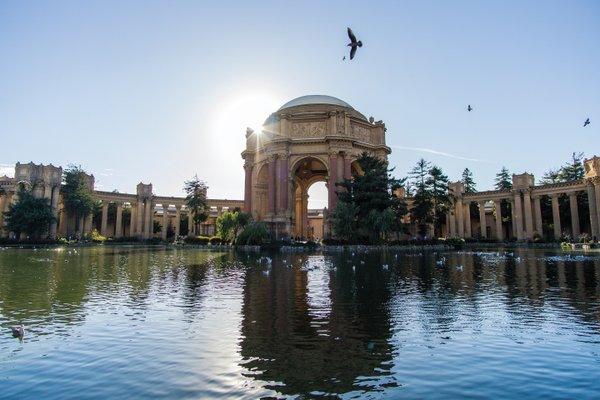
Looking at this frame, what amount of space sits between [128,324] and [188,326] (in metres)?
1.33

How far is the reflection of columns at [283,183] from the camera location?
56188 millimetres

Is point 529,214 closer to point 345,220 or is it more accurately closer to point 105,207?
point 345,220

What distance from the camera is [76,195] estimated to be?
65.8 m

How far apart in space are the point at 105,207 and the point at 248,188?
29.5 metres

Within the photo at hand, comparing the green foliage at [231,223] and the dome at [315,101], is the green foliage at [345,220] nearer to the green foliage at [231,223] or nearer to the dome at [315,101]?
the green foliage at [231,223]

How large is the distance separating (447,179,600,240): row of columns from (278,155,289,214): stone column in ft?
107

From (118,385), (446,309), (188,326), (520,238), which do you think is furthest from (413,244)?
(118,385)

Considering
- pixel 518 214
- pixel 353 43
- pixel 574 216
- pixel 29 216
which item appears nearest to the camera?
pixel 353 43

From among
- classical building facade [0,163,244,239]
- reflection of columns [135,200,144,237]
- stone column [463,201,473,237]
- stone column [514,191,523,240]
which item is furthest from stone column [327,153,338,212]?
reflection of columns [135,200,144,237]

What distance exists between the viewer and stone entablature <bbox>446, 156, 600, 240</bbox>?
58500 mm

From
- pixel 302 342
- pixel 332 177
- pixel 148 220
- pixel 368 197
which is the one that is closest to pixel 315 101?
pixel 332 177

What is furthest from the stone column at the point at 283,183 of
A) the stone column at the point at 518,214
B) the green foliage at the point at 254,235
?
the stone column at the point at 518,214

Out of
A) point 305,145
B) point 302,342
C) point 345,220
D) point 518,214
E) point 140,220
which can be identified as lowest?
point 302,342

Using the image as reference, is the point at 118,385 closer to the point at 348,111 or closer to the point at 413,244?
the point at 413,244
